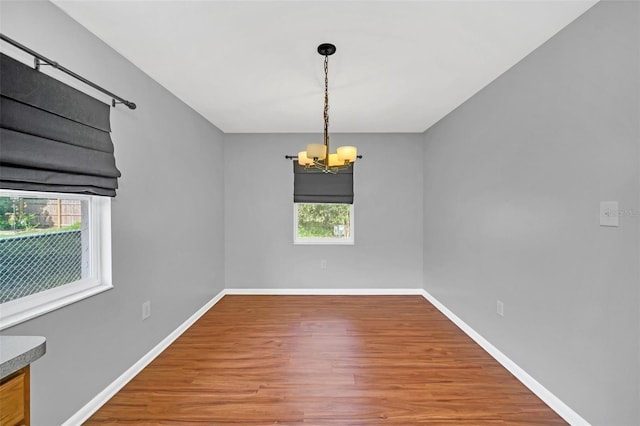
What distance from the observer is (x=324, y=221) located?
488cm

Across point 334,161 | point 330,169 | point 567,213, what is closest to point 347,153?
point 334,161

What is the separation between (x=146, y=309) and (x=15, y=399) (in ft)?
6.20

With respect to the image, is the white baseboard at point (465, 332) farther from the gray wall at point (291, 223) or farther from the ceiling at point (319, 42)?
the ceiling at point (319, 42)

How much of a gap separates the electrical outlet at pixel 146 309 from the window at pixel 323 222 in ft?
8.12

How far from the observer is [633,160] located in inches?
62.2

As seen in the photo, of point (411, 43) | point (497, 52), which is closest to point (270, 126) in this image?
point (411, 43)

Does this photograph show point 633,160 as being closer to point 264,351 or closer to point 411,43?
point 411,43

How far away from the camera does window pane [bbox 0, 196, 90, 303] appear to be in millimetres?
1626

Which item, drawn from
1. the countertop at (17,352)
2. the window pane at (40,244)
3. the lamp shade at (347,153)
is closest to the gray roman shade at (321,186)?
the lamp shade at (347,153)

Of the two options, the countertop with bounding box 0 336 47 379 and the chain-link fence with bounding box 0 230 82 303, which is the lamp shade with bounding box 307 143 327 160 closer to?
the chain-link fence with bounding box 0 230 82 303

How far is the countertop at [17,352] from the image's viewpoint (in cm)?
83

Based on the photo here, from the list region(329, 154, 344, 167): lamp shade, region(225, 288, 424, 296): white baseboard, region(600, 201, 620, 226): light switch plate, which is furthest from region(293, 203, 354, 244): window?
region(600, 201, 620, 226): light switch plate

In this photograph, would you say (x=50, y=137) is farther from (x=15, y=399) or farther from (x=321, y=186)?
(x=321, y=186)

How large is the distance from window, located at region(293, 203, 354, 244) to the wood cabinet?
3960 mm
